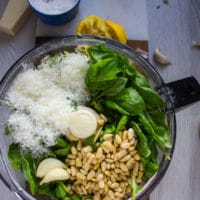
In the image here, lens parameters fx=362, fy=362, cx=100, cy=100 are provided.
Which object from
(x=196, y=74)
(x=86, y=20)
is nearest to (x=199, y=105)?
(x=196, y=74)

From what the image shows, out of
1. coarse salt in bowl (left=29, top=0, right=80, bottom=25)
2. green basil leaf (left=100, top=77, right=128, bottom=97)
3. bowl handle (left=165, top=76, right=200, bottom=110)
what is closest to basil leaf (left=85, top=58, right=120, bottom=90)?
green basil leaf (left=100, top=77, right=128, bottom=97)

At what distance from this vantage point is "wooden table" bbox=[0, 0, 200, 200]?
0.81 m

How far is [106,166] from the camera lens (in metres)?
0.62

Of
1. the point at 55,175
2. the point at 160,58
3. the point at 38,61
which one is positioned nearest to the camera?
the point at 55,175

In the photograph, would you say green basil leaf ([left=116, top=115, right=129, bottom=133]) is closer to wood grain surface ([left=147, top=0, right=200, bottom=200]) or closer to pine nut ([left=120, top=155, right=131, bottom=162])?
pine nut ([left=120, top=155, right=131, bottom=162])

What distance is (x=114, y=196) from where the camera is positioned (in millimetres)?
623

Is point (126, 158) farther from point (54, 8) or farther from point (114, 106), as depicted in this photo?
point (54, 8)

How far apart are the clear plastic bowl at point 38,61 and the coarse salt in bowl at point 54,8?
0.10m

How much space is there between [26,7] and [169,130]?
17.3 inches

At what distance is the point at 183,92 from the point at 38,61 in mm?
292

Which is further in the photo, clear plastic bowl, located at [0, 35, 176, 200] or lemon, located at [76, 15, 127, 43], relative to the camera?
lemon, located at [76, 15, 127, 43]

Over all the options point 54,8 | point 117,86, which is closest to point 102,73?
point 117,86

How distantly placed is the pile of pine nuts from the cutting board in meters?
0.32

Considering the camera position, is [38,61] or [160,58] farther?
[160,58]
